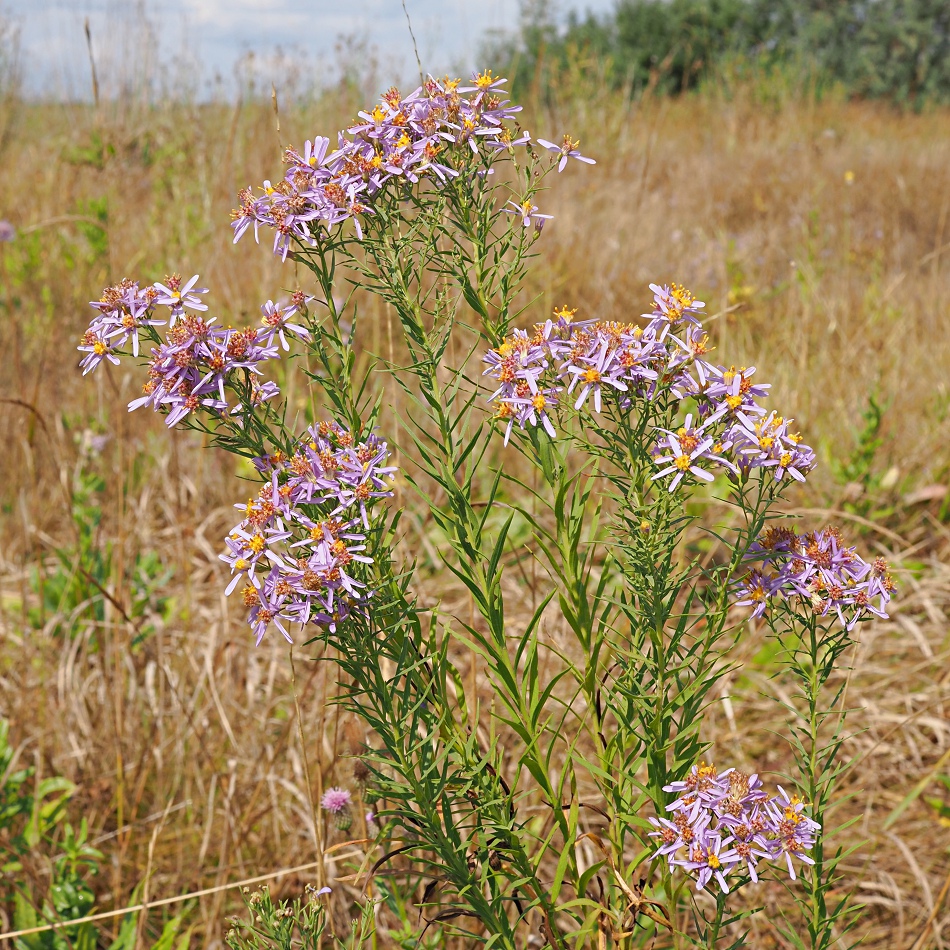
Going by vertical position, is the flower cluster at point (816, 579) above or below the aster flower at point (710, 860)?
above

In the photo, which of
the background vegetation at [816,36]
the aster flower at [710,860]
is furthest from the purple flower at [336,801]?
the background vegetation at [816,36]

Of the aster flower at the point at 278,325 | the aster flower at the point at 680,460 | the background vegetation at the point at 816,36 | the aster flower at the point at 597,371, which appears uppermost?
the background vegetation at the point at 816,36

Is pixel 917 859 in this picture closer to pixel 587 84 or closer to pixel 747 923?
pixel 747 923

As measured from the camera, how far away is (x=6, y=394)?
4.08 m

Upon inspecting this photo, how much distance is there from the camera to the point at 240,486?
369 centimetres

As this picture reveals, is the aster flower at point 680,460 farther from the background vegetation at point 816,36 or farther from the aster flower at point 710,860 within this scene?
the background vegetation at point 816,36

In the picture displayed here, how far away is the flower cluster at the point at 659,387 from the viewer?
1.06m

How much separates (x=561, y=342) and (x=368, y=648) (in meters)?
0.47

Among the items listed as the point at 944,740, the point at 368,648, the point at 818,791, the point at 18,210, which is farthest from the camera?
the point at 18,210

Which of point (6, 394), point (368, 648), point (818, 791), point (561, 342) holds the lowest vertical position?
point (6, 394)

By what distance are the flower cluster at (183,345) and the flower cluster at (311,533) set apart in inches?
4.3

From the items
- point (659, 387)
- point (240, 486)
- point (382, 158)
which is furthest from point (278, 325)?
point (240, 486)

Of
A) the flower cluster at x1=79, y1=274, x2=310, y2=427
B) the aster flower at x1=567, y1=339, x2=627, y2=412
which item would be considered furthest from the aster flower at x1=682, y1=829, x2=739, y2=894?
the flower cluster at x1=79, y1=274, x2=310, y2=427

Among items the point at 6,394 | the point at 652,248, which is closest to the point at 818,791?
the point at 6,394
